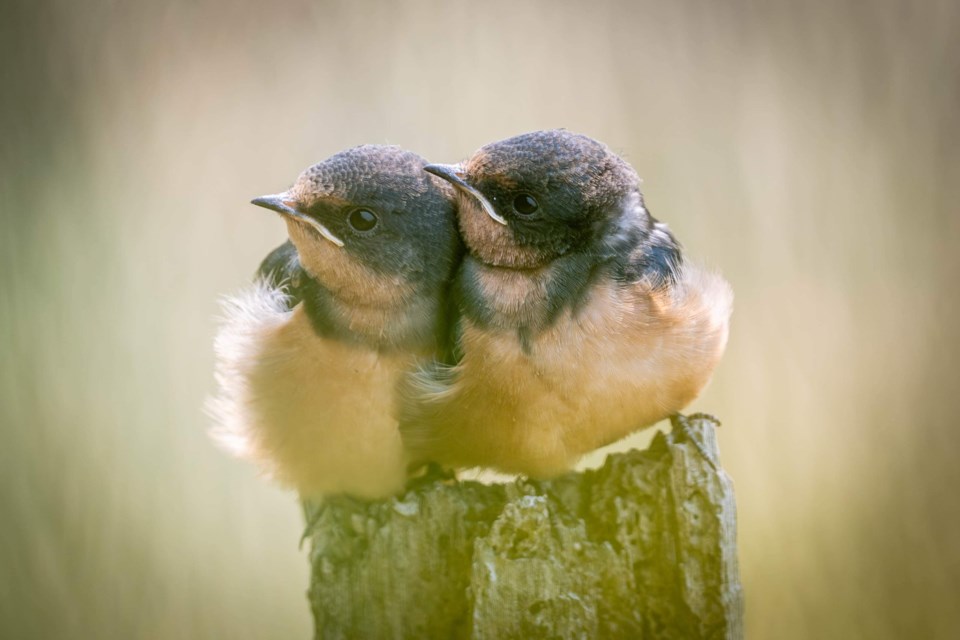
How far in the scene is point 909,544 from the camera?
117 cm

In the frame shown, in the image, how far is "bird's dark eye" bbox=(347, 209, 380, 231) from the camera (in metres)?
1.34

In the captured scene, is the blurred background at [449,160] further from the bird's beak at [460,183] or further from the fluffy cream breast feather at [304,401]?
the bird's beak at [460,183]

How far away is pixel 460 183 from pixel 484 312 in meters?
0.19

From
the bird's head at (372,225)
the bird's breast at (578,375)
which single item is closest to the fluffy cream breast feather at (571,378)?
the bird's breast at (578,375)

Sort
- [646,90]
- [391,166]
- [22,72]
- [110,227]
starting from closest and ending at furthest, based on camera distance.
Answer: [22,72] < [110,227] < [391,166] < [646,90]

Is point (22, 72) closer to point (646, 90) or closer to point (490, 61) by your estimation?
point (490, 61)

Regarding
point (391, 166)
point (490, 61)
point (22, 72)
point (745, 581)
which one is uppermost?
point (490, 61)

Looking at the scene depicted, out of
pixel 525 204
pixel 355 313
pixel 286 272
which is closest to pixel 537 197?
pixel 525 204

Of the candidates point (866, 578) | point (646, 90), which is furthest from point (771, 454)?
point (646, 90)

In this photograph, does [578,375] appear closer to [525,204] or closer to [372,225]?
[525,204]

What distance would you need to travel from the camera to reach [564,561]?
1.10 meters

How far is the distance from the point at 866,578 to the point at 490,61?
92cm

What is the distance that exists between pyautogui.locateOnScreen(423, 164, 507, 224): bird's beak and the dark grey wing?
29cm

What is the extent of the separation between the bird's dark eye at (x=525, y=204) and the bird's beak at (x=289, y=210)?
26cm
